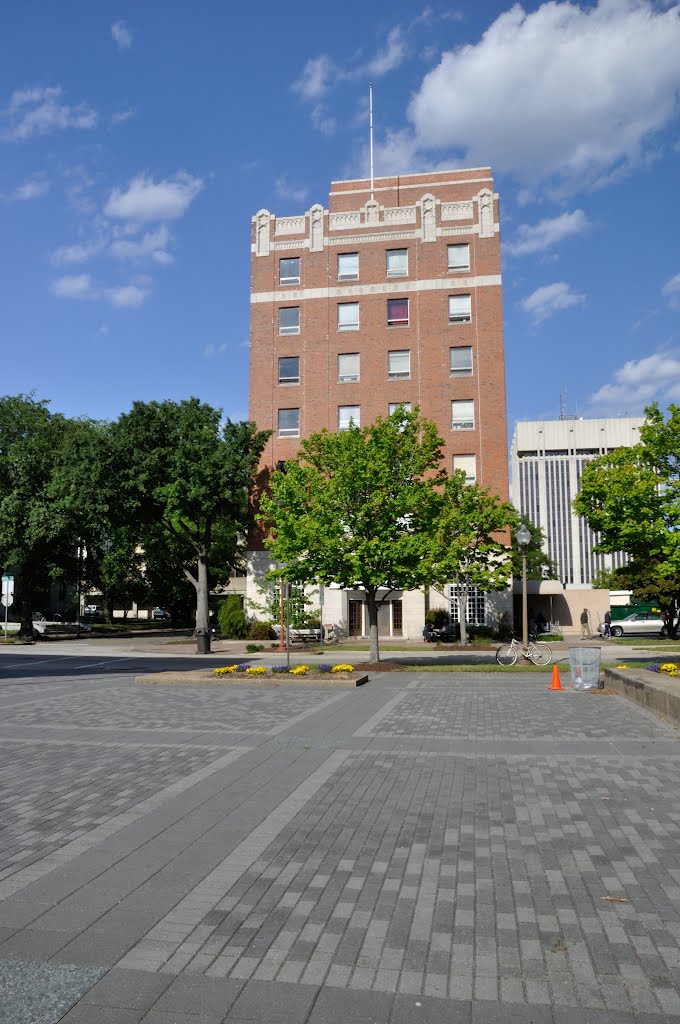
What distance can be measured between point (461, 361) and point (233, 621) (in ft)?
64.6

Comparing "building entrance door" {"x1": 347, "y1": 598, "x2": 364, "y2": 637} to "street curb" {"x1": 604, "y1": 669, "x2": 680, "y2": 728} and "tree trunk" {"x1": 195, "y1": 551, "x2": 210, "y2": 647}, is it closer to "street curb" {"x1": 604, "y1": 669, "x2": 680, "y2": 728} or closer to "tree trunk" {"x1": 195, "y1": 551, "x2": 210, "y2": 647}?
"tree trunk" {"x1": 195, "y1": 551, "x2": 210, "y2": 647}

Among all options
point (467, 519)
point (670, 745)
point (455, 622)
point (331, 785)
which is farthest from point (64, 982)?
point (455, 622)

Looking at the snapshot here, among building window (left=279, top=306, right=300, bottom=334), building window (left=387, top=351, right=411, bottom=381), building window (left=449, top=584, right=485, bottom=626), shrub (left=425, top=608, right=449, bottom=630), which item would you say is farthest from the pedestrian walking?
building window (left=279, top=306, right=300, bottom=334)

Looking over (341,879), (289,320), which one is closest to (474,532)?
(289,320)

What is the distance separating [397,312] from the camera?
44.3 meters

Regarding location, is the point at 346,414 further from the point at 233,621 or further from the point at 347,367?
the point at 233,621

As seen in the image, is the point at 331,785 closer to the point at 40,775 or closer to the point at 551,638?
the point at 40,775

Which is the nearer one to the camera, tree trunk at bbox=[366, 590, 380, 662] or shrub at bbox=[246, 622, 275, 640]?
tree trunk at bbox=[366, 590, 380, 662]

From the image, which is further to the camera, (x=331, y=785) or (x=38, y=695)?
(x=38, y=695)

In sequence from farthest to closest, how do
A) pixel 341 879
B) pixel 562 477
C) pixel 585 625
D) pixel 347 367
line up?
pixel 562 477, pixel 585 625, pixel 347 367, pixel 341 879

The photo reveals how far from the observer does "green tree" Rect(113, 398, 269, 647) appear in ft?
132

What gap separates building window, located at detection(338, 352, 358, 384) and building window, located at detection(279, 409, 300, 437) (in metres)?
3.30

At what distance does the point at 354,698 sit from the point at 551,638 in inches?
1139

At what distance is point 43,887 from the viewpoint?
17.3ft
